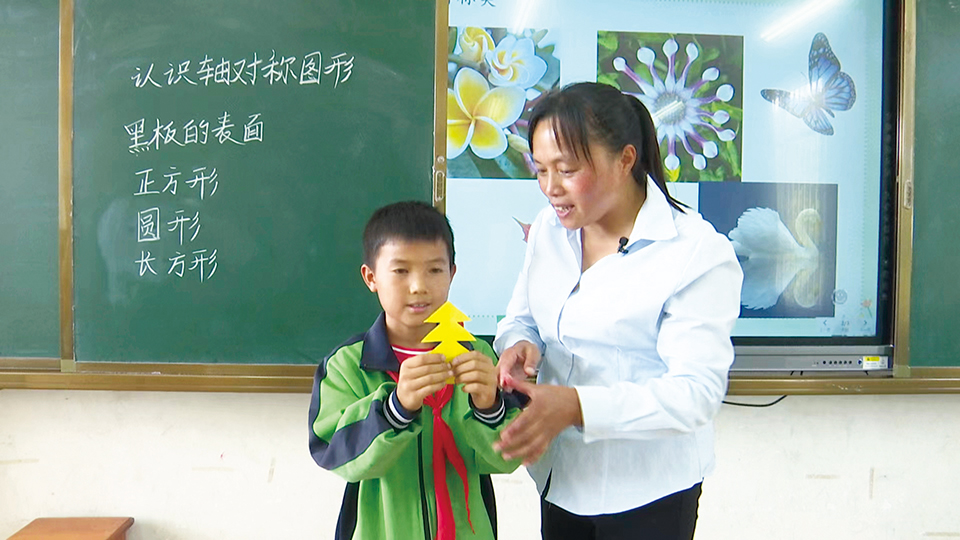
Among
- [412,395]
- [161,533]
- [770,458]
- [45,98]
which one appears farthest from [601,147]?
[161,533]

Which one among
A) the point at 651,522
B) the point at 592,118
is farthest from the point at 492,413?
the point at 592,118

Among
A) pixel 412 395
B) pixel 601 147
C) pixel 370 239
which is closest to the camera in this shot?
pixel 412 395

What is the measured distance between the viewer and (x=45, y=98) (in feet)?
6.79

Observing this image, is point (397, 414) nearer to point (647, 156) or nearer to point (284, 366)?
point (647, 156)

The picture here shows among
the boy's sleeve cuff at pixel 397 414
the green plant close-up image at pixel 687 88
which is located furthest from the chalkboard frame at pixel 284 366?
the boy's sleeve cuff at pixel 397 414

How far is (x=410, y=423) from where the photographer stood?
114 centimetres

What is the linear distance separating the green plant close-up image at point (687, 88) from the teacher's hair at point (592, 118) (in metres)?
0.92

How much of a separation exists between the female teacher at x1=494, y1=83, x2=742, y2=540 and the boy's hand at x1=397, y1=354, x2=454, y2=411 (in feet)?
0.45

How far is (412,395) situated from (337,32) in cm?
141

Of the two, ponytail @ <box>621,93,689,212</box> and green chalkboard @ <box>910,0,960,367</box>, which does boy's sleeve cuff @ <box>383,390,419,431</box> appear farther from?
green chalkboard @ <box>910,0,960,367</box>

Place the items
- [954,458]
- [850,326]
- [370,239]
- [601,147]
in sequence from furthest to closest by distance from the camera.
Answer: [954,458]
[850,326]
[370,239]
[601,147]

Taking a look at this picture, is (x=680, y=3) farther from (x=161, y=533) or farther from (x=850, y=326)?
(x=161, y=533)

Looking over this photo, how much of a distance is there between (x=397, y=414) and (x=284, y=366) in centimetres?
108

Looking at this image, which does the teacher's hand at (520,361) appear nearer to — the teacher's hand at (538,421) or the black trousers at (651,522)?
the teacher's hand at (538,421)
